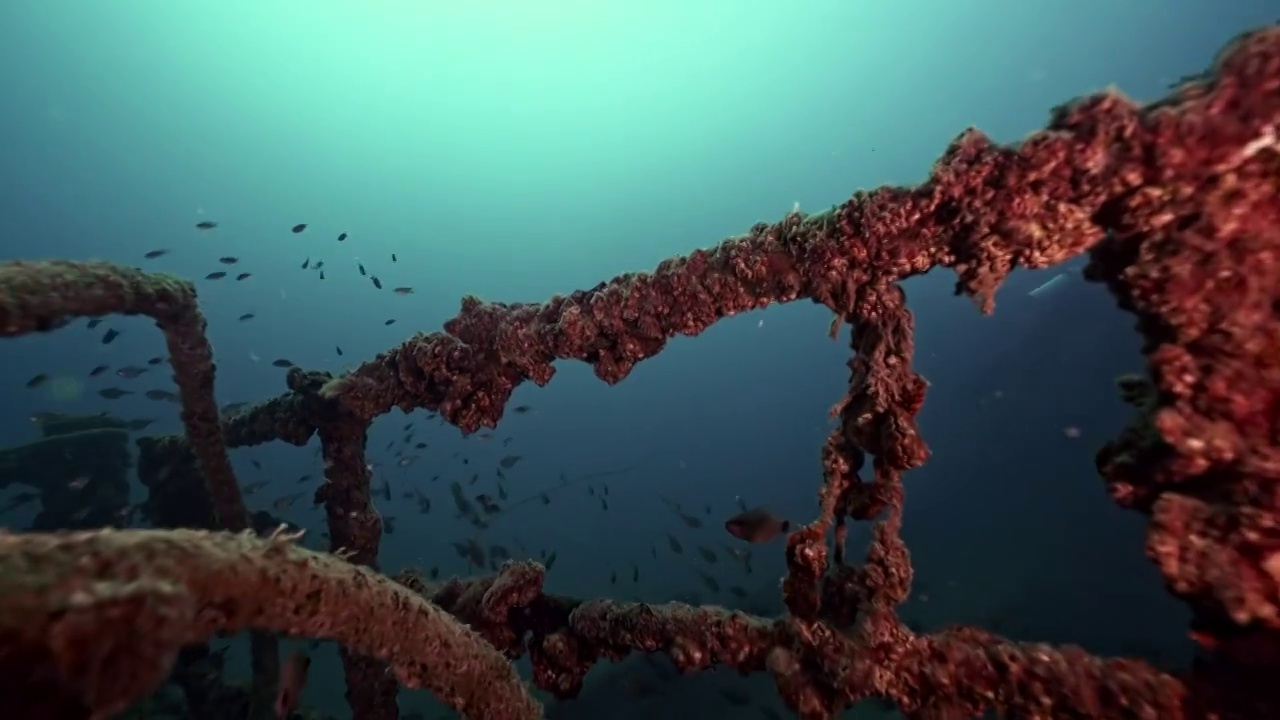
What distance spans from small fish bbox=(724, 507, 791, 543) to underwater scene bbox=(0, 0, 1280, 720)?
0.26ft

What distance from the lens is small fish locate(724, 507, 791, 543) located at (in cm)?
691

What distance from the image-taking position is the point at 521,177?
112625mm

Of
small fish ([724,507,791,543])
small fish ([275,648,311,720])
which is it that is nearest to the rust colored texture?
small fish ([275,648,311,720])

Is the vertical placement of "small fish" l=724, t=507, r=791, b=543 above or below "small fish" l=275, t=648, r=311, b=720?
above

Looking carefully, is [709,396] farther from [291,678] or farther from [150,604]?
[150,604]

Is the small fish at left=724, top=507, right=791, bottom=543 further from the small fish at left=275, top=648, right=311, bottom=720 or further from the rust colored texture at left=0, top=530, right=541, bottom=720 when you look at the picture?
the small fish at left=275, top=648, right=311, bottom=720

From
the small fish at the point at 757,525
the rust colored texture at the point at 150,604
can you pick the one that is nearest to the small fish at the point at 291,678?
the rust colored texture at the point at 150,604

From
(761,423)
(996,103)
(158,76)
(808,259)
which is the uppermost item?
(158,76)

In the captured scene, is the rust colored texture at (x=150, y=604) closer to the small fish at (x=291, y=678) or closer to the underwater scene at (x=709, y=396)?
the underwater scene at (x=709, y=396)

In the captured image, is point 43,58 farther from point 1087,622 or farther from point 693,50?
point 1087,622

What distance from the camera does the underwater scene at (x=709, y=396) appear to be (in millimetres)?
2721

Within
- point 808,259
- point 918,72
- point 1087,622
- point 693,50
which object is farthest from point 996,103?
point 808,259

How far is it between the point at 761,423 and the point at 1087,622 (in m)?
62.2

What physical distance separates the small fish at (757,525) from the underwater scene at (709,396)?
0.08 m
